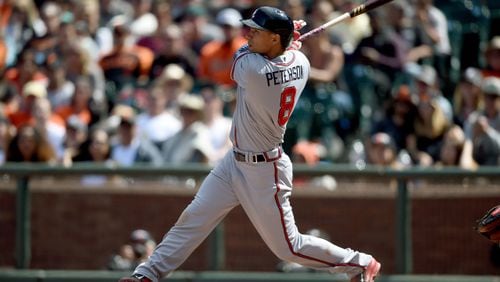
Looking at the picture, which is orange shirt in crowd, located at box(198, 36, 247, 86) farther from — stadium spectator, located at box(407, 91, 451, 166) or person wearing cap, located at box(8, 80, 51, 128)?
stadium spectator, located at box(407, 91, 451, 166)

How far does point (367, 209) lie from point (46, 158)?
3.17 m

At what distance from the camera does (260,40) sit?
7.11 meters

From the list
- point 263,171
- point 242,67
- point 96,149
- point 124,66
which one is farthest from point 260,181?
point 124,66

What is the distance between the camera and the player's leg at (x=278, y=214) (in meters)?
7.29

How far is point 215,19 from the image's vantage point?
45.4 feet

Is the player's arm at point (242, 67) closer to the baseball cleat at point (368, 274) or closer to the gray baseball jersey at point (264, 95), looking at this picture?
the gray baseball jersey at point (264, 95)

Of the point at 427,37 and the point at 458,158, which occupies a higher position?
the point at 427,37

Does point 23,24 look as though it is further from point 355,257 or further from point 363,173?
point 355,257

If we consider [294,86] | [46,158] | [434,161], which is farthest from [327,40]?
[294,86]

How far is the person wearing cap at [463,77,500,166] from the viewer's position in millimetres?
10414

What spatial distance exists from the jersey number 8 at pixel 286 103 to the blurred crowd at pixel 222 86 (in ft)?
11.6

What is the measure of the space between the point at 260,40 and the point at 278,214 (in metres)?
1.09

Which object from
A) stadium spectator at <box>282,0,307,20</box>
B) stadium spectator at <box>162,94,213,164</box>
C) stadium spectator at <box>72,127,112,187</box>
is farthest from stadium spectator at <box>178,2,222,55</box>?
stadium spectator at <box>72,127,112,187</box>

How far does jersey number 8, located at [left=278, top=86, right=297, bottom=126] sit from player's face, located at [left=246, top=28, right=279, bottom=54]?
0.29m
